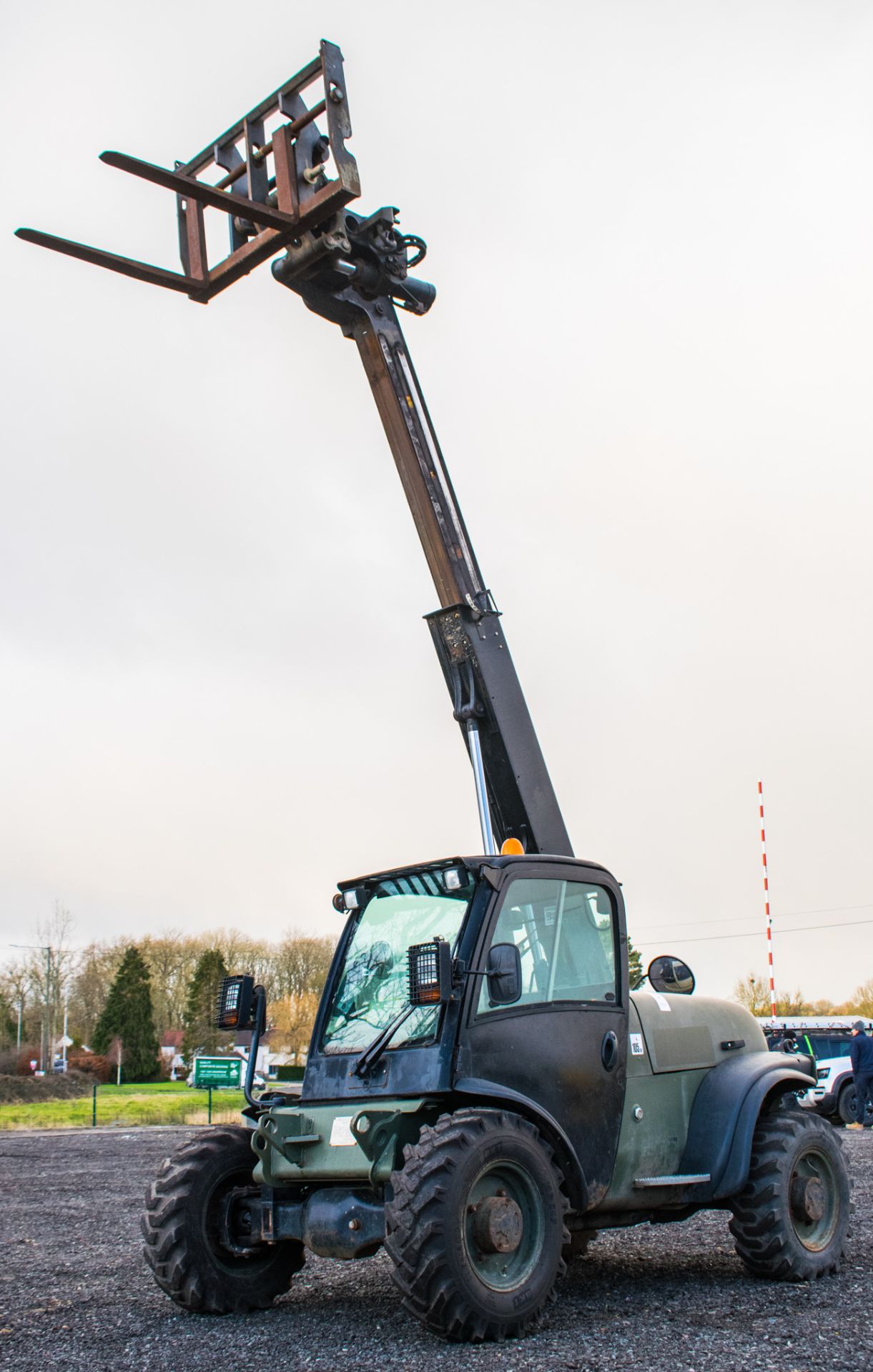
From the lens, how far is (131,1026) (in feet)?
201

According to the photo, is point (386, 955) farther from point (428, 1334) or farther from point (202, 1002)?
point (202, 1002)

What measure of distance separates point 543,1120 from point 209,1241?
1.91 metres

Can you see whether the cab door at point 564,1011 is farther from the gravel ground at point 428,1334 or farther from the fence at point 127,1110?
the fence at point 127,1110

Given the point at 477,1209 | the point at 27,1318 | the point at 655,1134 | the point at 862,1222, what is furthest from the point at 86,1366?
the point at 862,1222

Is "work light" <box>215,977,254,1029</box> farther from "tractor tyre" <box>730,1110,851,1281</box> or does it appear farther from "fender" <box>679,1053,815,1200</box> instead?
"tractor tyre" <box>730,1110,851,1281</box>

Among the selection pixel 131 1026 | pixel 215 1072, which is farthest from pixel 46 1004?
pixel 215 1072

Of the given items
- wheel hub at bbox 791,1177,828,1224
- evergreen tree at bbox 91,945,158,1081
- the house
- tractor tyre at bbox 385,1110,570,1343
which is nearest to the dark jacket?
wheel hub at bbox 791,1177,828,1224

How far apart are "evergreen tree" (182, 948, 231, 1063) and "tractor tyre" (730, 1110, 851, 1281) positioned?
175 feet

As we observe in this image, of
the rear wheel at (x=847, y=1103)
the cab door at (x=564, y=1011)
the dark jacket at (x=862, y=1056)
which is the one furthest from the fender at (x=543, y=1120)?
the rear wheel at (x=847, y=1103)

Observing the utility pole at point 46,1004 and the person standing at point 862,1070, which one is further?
the utility pole at point 46,1004

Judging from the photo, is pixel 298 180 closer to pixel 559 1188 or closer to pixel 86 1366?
pixel 559 1188

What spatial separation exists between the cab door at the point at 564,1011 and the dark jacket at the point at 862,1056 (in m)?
14.9

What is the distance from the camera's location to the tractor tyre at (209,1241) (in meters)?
6.10

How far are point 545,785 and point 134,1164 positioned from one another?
1074 cm
